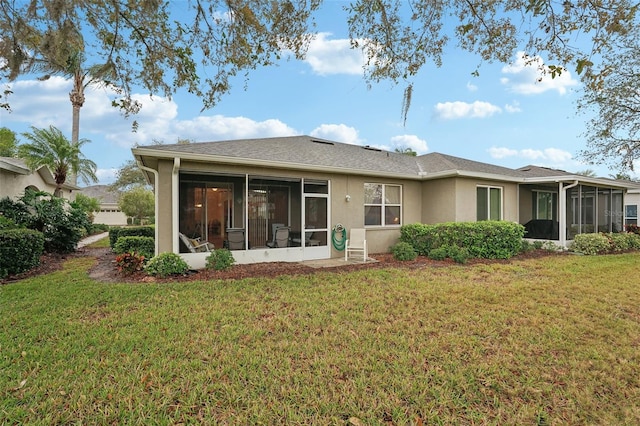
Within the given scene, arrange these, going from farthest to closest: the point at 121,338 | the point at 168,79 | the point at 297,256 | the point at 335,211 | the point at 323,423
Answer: the point at 335,211 → the point at 297,256 → the point at 168,79 → the point at 121,338 → the point at 323,423

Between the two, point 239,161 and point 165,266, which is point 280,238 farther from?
point 165,266

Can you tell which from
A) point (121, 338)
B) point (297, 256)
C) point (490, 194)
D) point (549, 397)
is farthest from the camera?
point (490, 194)

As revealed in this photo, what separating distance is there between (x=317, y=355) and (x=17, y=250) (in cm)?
847

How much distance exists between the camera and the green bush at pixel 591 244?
11.6m

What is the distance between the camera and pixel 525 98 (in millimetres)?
→ 10453

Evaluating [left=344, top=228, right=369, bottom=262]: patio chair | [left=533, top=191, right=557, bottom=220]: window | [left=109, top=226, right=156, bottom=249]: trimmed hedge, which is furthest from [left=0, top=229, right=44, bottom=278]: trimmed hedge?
[left=533, top=191, right=557, bottom=220]: window

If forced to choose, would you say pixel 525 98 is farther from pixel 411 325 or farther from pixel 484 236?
pixel 411 325

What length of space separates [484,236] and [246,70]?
8.88 meters

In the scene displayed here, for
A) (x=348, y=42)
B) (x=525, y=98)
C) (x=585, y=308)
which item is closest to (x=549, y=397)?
(x=585, y=308)

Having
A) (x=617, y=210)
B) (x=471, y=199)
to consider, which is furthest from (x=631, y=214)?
(x=471, y=199)

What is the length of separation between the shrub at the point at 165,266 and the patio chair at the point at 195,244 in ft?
2.18

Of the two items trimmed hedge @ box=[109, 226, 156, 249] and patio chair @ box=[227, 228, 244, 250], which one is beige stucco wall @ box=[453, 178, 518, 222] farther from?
trimmed hedge @ box=[109, 226, 156, 249]

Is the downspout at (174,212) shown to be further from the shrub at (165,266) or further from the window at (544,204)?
the window at (544,204)

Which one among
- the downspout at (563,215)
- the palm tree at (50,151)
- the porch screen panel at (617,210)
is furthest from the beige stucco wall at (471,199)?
the palm tree at (50,151)
